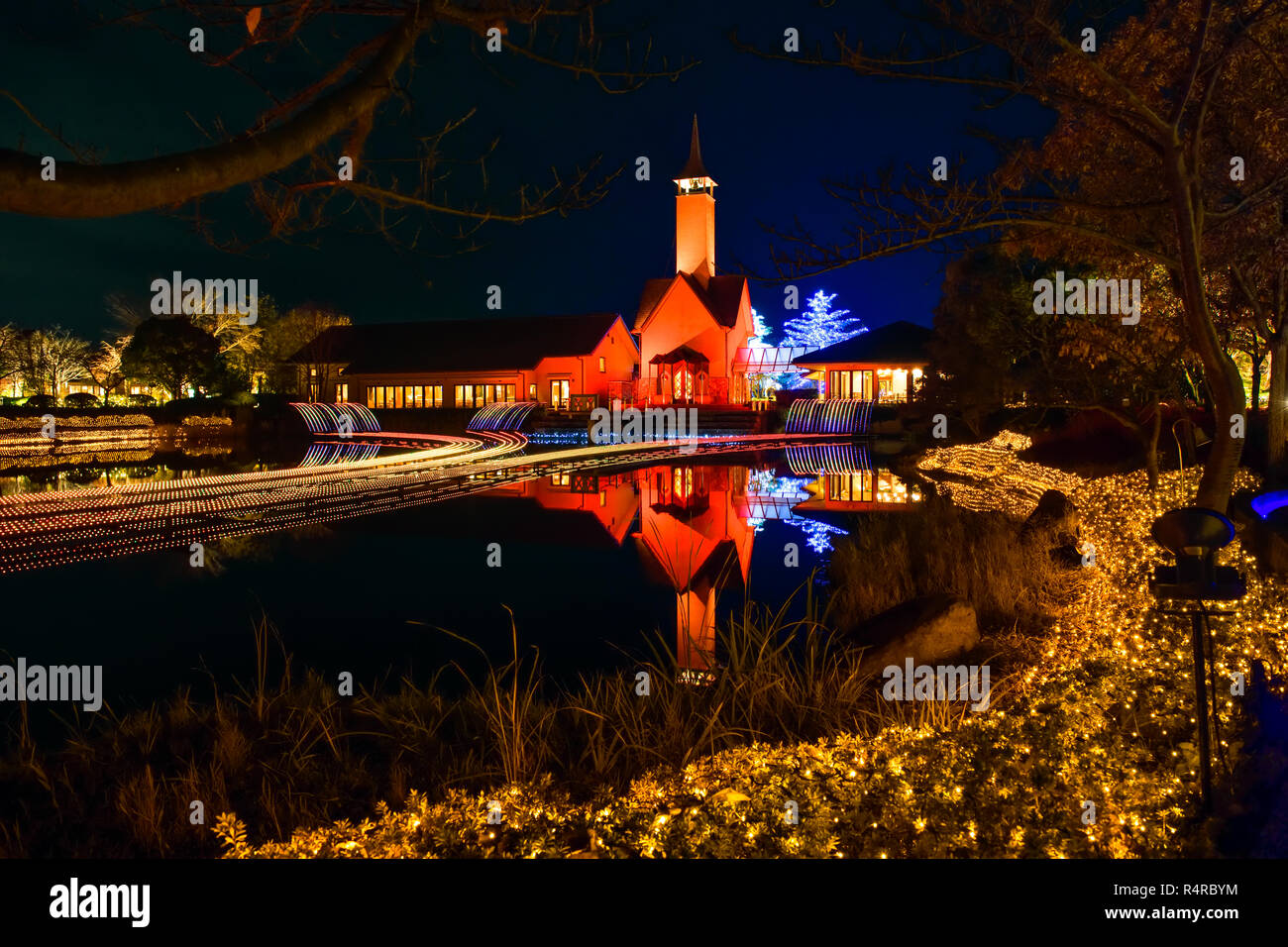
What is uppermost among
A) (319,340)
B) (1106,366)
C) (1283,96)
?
(319,340)

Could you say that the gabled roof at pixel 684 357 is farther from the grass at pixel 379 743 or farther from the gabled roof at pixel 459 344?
the grass at pixel 379 743

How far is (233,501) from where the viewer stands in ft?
53.9

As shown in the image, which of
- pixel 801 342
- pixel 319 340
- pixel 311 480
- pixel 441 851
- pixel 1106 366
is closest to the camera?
pixel 441 851

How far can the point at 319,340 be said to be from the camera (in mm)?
56125

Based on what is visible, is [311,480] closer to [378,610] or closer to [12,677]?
[378,610]

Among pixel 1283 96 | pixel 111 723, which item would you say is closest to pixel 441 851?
pixel 111 723

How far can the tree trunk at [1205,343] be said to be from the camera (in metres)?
7.42

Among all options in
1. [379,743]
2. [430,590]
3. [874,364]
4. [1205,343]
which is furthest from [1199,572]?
[874,364]

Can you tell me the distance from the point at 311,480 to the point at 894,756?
1834 centimetres

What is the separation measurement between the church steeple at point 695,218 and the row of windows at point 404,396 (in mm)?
17354

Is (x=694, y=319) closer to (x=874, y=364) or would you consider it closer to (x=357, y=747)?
(x=874, y=364)

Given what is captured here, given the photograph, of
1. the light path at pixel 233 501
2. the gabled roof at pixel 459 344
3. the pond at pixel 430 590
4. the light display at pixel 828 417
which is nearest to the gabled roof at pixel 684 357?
the gabled roof at pixel 459 344

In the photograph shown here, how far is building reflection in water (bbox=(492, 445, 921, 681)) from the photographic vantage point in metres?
9.55

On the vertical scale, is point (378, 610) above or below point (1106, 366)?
below
